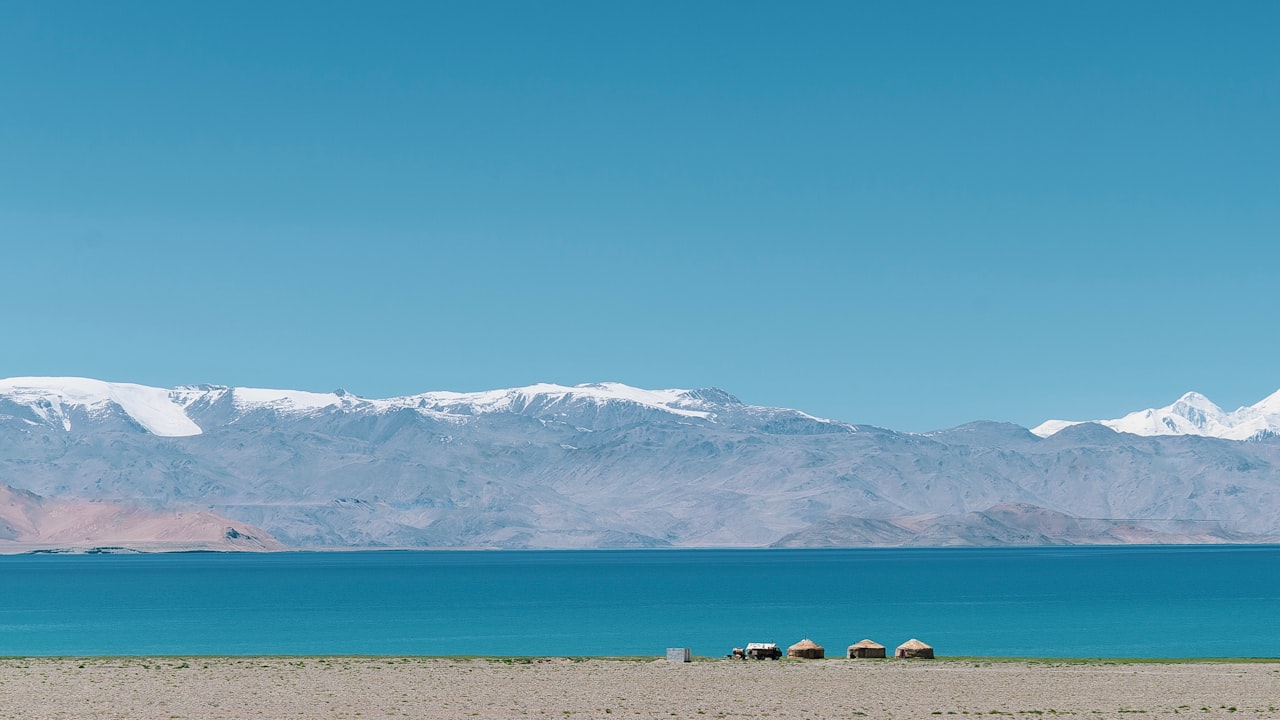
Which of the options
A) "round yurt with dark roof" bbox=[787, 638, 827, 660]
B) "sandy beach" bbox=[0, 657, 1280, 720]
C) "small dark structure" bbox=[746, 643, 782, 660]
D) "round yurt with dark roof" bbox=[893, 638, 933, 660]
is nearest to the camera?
"sandy beach" bbox=[0, 657, 1280, 720]

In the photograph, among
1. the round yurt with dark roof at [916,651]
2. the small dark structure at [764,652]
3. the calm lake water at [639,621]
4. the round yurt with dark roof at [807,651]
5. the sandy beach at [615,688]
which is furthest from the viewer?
the calm lake water at [639,621]

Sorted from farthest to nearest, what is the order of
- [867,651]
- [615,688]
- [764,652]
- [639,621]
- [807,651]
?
[639,621] → [867,651] → [807,651] → [764,652] → [615,688]

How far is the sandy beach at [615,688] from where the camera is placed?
152 ft

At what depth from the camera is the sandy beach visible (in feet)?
152

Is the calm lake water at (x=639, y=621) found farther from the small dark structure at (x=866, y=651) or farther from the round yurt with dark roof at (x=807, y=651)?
the round yurt with dark roof at (x=807, y=651)

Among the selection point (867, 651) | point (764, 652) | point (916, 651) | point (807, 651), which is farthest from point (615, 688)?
point (916, 651)

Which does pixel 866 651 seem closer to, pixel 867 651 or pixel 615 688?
pixel 867 651

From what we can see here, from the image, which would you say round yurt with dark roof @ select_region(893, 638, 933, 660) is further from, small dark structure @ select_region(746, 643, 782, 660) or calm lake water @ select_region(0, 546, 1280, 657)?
calm lake water @ select_region(0, 546, 1280, 657)

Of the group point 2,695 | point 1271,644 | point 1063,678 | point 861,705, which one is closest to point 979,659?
point 1063,678

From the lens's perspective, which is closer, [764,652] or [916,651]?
[764,652]

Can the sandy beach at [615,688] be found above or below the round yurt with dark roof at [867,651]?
below

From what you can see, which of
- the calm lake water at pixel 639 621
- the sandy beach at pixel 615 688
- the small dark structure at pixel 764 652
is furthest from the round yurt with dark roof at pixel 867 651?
the calm lake water at pixel 639 621

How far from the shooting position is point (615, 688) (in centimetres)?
5316

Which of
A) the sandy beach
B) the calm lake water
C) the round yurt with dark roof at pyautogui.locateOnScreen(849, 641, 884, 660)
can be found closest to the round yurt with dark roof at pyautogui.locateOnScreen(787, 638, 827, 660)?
the round yurt with dark roof at pyautogui.locateOnScreen(849, 641, 884, 660)
